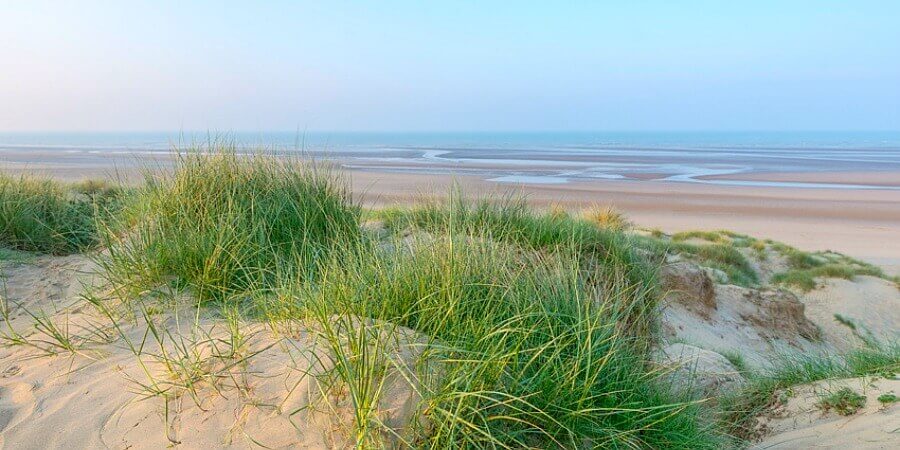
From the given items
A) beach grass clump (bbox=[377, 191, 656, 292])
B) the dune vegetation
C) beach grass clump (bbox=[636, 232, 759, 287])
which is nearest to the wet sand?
beach grass clump (bbox=[636, 232, 759, 287])

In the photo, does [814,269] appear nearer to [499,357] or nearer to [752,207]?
[499,357]

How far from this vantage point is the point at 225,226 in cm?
484

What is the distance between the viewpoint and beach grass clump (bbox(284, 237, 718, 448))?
2.82 m

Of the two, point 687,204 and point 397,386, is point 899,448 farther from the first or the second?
point 687,204

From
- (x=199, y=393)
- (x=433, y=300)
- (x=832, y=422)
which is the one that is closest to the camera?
(x=199, y=393)

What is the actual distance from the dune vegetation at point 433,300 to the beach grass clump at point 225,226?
17 millimetres

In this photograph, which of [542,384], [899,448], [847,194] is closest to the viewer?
[542,384]

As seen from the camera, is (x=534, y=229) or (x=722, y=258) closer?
(x=534, y=229)

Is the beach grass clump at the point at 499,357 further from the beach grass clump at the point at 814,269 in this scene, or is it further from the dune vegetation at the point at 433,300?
the beach grass clump at the point at 814,269

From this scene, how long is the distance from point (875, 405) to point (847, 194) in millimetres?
26241

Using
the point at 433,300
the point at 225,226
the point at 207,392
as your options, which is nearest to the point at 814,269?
the point at 433,300

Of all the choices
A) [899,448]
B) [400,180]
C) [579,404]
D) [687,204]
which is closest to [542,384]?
[579,404]

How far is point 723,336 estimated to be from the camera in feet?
27.9

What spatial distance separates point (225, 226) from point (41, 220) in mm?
3465
